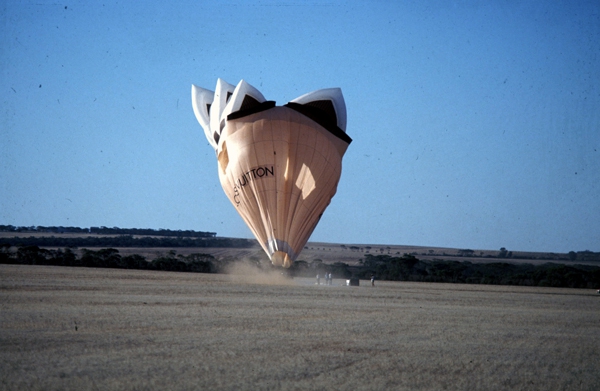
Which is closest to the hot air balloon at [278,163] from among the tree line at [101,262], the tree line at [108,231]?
the tree line at [101,262]

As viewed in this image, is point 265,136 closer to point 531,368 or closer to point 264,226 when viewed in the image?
point 264,226

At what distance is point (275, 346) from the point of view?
1195 centimetres

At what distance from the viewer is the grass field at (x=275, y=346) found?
920 centimetres

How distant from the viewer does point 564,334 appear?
1634 centimetres

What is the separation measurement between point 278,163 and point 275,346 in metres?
17.3

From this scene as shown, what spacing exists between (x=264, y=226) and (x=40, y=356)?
1998 centimetres

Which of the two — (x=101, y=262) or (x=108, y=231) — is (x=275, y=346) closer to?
(x=101, y=262)


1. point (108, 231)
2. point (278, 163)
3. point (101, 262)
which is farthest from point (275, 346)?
point (108, 231)

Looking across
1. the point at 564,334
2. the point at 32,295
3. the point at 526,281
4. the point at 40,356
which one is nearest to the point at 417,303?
the point at 564,334

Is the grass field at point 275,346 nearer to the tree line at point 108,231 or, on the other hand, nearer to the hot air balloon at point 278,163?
the hot air balloon at point 278,163

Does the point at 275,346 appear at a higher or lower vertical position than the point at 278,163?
lower

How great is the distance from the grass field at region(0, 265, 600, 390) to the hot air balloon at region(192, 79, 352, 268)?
804cm

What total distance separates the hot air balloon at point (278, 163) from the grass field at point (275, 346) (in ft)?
26.4

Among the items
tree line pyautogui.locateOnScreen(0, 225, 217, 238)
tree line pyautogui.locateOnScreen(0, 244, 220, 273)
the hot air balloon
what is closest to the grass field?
the hot air balloon
